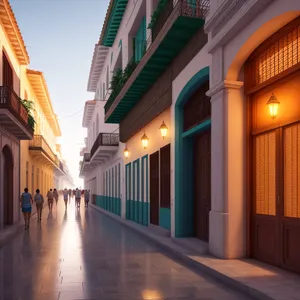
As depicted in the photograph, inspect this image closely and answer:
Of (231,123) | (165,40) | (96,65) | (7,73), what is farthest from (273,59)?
(96,65)

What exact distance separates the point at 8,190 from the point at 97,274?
1134 cm

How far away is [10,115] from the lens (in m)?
14.7

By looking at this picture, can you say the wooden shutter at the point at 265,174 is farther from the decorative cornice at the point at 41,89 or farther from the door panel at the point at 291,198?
the decorative cornice at the point at 41,89

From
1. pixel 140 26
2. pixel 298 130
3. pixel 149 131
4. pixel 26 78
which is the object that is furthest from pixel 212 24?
pixel 26 78

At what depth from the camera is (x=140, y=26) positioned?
19.2m

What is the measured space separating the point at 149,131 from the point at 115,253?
7.46 metres

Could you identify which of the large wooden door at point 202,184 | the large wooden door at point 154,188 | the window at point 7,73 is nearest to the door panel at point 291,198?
the large wooden door at point 202,184

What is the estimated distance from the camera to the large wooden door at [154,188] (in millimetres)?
15680

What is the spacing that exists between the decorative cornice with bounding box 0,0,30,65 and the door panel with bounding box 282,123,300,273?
11268 millimetres

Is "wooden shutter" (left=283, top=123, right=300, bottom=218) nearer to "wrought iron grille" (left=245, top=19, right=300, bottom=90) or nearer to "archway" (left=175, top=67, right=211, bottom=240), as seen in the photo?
"wrought iron grille" (left=245, top=19, right=300, bottom=90)

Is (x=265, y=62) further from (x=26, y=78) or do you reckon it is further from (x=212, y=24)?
(x=26, y=78)

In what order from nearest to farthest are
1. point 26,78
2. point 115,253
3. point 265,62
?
point 265,62 → point 115,253 → point 26,78

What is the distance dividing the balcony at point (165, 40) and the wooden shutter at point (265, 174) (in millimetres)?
3635

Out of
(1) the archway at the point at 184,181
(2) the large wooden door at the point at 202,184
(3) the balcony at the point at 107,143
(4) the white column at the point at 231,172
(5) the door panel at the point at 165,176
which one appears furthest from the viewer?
(3) the balcony at the point at 107,143
